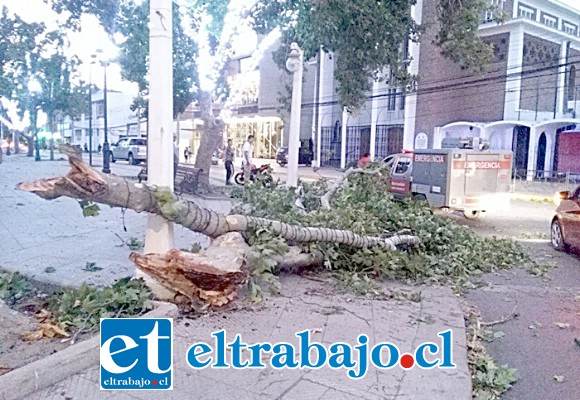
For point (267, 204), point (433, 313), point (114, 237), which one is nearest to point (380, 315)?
point (433, 313)

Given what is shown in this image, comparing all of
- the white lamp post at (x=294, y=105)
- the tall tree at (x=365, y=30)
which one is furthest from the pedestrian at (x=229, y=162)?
the tall tree at (x=365, y=30)

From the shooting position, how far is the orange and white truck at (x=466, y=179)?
41.8ft

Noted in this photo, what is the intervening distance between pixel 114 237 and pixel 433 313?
520 cm

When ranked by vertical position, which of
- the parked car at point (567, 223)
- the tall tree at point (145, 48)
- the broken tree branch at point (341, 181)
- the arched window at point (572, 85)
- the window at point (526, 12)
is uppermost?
the window at point (526, 12)

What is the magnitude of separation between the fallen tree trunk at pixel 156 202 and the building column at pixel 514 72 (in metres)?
23.6

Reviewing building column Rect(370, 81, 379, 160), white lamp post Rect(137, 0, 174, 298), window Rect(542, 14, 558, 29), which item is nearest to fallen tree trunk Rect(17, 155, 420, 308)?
white lamp post Rect(137, 0, 174, 298)

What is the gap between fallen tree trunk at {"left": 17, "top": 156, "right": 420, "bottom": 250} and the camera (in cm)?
402

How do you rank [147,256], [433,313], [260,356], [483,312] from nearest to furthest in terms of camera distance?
1. [260,356]
2. [147,256]
3. [433,313]
4. [483,312]

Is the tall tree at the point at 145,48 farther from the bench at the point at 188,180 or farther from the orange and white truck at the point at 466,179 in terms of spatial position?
the orange and white truck at the point at 466,179

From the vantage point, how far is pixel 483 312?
5.88 m

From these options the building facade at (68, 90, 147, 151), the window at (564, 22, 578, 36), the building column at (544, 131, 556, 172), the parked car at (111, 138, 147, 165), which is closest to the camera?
the building column at (544, 131, 556, 172)

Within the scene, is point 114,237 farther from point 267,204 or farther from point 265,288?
point 265,288

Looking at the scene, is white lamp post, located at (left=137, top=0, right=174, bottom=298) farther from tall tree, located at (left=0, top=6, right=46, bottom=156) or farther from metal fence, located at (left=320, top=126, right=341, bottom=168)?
metal fence, located at (left=320, top=126, right=341, bottom=168)

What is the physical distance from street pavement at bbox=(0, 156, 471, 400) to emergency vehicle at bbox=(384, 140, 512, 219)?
6.82m
